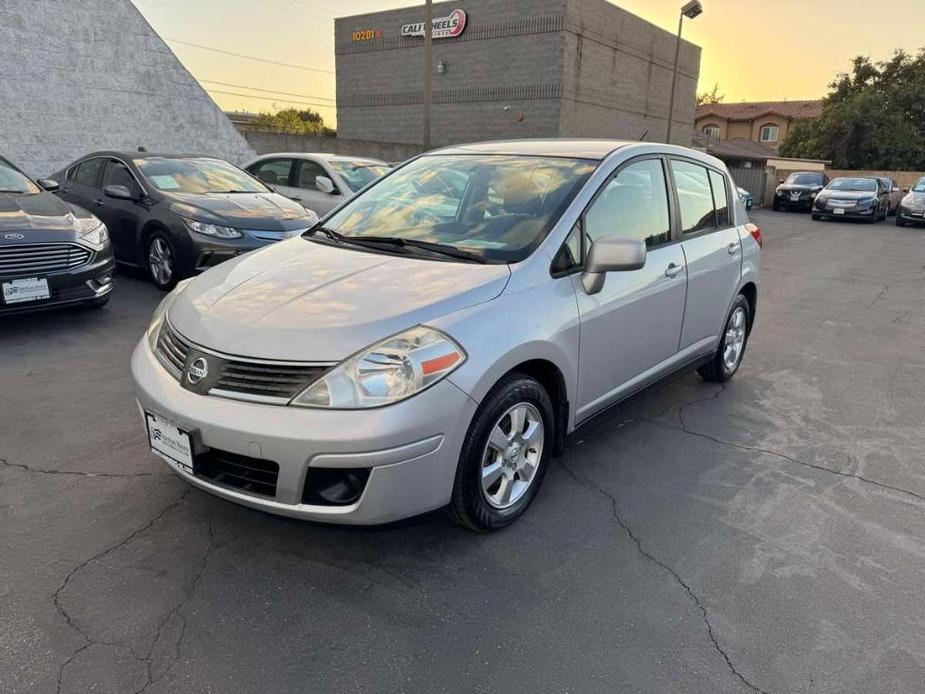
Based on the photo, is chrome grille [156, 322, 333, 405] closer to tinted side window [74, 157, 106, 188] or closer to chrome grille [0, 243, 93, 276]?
chrome grille [0, 243, 93, 276]

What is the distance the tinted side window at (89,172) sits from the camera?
8234 millimetres

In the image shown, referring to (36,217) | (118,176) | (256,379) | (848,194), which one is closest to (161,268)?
(118,176)

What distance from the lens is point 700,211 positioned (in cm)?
451

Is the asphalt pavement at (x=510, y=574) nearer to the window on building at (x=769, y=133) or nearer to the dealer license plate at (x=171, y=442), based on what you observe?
the dealer license plate at (x=171, y=442)

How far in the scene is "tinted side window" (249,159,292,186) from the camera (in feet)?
34.0

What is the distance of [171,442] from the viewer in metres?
2.72

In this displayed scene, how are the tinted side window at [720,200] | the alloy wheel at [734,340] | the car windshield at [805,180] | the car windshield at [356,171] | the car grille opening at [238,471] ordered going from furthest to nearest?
the car windshield at [805,180] → the car windshield at [356,171] → the alloy wheel at [734,340] → the tinted side window at [720,200] → the car grille opening at [238,471]

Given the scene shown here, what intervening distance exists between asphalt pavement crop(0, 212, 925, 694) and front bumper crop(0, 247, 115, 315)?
4.31 ft

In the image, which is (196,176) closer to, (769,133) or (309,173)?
(309,173)

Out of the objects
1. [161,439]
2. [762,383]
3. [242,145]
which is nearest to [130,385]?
[161,439]

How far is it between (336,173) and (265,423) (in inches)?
309

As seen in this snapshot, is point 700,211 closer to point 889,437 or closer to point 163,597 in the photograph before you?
point 889,437

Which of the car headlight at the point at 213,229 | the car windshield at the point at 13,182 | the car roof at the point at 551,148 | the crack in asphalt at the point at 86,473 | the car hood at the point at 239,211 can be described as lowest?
the crack in asphalt at the point at 86,473

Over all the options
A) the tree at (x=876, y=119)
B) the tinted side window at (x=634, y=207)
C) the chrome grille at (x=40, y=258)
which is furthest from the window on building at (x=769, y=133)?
the chrome grille at (x=40, y=258)
